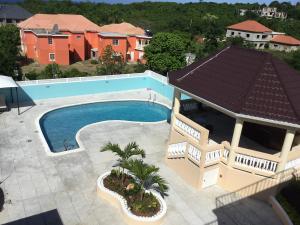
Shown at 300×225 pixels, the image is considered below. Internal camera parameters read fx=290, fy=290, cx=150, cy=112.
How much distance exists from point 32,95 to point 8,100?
2219 millimetres

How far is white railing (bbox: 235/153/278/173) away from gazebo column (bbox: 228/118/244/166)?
296 millimetres

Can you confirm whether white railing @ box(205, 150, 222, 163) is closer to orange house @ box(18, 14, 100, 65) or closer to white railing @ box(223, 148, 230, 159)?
white railing @ box(223, 148, 230, 159)

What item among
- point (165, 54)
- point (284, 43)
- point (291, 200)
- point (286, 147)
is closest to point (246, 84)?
point (286, 147)

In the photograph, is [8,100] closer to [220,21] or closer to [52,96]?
[52,96]

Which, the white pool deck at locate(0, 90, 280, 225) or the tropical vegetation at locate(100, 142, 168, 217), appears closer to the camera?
the tropical vegetation at locate(100, 142, 168, 217)

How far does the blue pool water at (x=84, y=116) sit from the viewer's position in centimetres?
2262

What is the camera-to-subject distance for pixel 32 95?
28406 millimetres

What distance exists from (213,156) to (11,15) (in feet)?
312

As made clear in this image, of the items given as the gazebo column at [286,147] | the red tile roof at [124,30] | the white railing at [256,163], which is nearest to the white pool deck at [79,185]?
the white railing at [256,163]

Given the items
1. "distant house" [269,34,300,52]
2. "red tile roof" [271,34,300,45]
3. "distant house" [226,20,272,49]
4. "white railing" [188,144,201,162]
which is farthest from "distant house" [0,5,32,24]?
"white railing" [188,144,201,162]

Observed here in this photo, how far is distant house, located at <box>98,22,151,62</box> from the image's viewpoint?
5362 cm

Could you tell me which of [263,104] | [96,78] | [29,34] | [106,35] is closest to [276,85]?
[263,104]

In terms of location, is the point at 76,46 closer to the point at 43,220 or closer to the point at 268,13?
the point at 43,220

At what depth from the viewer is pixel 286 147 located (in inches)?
573
